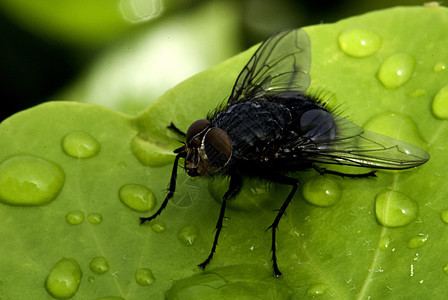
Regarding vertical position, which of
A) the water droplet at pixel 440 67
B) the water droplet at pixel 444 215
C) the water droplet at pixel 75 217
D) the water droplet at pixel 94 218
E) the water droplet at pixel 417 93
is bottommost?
the water droplet at pixel 94 218

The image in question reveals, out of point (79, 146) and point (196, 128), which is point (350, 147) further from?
point (79, 146)

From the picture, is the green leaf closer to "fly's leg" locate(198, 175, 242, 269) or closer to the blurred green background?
"fly's leg" locate(198, 175, 242, 269)

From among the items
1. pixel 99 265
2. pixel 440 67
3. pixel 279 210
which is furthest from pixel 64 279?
pixel 440 67

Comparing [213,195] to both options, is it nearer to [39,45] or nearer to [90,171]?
[90,171]

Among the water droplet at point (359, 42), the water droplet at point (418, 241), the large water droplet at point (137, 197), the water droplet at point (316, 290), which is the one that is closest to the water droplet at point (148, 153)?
the large water droplet at point (137, 197)

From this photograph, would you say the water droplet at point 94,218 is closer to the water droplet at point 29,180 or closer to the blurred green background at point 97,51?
the water droplet at point 29,180

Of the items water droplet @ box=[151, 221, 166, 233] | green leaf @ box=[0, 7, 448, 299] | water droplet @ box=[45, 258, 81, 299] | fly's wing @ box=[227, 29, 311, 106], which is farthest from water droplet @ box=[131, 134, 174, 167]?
water droplet @ box=[45, 258, 81, 299]

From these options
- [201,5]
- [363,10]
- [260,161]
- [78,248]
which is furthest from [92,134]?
[363,10]
